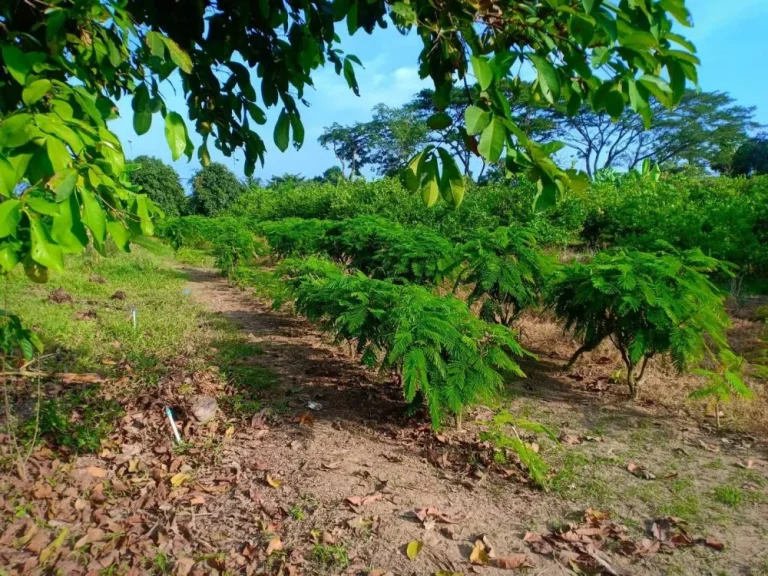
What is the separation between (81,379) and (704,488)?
4620 millimetres

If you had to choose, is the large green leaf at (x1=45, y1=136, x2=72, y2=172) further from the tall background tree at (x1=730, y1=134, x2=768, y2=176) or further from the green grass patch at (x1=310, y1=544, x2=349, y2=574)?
the tall background tree at (x1=730, y1=134, x2=768, y2=176)

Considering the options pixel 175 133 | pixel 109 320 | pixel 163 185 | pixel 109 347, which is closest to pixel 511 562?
pixel 175 133

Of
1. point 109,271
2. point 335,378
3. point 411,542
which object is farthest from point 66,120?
point 109,271

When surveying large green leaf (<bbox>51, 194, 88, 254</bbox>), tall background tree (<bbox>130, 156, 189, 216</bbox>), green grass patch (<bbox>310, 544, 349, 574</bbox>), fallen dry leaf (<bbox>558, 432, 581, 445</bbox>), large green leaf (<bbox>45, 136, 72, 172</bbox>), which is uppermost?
tall background tree (<bbox>130, 156, 189, 216</bbox>)

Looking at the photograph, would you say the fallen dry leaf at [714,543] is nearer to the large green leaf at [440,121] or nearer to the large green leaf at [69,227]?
the large green leaf at [440,121]

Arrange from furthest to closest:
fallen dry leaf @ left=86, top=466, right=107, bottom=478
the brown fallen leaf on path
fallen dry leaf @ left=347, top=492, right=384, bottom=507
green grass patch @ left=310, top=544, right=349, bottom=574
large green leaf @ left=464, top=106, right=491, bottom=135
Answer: fallen dry leaf @ left=86, top=466, right=107, bottom=478, fallen dry leaf @ left=347, top=492, right=384, bottom=507, the brown fallen leaf on path, green grass patch @ left=310, top=544, right=349, bottom=574, large green leaf @ left=464, top=106, right=491, bottom=135

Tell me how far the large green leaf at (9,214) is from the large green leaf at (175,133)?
0.42 metres

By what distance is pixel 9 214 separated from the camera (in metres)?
0.98

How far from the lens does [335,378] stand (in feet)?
16.4

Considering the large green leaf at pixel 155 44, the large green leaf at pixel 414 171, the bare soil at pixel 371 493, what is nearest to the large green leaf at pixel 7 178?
the large green leaf at pixel 155 44

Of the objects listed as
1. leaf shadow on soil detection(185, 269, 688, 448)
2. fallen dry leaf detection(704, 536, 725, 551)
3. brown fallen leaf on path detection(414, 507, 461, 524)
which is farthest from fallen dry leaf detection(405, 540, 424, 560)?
fallen dry leaf detection(704, 536, 725, 551)

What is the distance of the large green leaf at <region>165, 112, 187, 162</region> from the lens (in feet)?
4.35

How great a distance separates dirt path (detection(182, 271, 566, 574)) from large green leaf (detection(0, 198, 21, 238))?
6.64 ft

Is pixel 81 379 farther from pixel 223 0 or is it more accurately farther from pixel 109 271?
pixel 109 271
